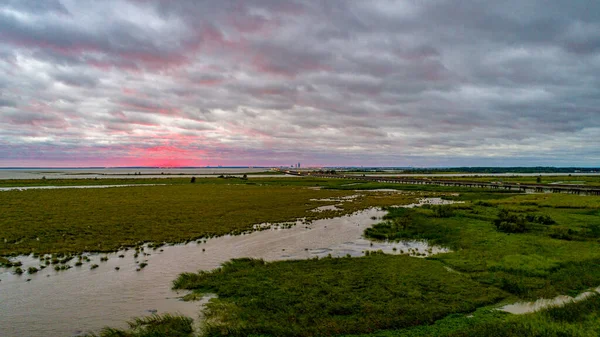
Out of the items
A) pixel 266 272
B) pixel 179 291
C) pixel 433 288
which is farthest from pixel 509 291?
pixel 179 291

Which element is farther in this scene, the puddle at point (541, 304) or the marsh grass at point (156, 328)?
the puddle at point (541, 304)

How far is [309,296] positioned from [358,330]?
11.2 feet

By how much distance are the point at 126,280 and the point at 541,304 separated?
2048 cm

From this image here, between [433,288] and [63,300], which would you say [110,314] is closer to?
[63,300]

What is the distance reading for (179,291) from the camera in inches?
636

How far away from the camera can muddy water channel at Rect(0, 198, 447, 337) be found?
1330cm

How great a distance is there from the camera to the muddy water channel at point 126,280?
1330cm

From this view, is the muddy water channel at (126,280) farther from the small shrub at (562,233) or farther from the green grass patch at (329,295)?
the small shrub at (562,233)

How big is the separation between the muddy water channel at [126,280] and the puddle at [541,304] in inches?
357

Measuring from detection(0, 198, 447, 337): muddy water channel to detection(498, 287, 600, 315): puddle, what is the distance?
9068 mm

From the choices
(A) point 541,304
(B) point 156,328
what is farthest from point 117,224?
(A) point 541,304

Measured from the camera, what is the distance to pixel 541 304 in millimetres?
14375

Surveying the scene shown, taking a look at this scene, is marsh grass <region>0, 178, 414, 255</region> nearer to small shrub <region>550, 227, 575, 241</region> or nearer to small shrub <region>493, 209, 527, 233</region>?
small shrub <region>493, 209, 527, 233</region>

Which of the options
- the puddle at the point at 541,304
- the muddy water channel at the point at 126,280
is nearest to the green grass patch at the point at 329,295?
the puddle at the point at 541,304
